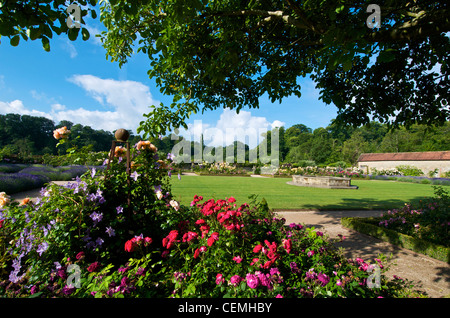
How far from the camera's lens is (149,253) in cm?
225

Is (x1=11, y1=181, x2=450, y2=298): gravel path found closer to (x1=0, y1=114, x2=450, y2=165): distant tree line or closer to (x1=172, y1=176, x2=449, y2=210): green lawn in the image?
(x1=172, y1=176, x2=449, y2=210): green lawn

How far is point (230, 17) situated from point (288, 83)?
8.01 ft

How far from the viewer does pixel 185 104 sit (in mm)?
4652

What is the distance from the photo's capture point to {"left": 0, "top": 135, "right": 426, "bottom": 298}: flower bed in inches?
71.1

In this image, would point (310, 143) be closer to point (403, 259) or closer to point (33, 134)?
point (403, 259)

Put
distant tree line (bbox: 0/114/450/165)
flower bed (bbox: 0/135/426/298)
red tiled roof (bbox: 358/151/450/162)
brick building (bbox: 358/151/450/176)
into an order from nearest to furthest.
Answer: flower bed (bbox: 0/135/426/298)
brick building (bbox: 358/151/450/176)
red tiled roof (bbox: 358/151/450/162)
distant tree line (bbox: 0/114/450/165)

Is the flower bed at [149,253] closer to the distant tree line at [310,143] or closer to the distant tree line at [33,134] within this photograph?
Result: the distant tree line at [310,143]

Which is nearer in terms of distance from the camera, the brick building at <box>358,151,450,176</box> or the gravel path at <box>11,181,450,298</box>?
the gravel path at <box>11,181,450,298</box>

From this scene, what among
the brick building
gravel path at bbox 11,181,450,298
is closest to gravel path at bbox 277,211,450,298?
gravel path at bbox 11,181,450,298

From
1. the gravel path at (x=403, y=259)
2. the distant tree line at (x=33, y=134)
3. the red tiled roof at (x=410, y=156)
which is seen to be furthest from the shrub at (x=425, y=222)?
the distant tree line at (x=33, y=134)

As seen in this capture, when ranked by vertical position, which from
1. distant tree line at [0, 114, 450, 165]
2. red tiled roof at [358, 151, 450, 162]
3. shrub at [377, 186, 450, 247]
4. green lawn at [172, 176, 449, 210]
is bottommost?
green lawn at [172, 176, 449, 210]

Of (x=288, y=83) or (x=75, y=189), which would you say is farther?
(x=288, y=83)
